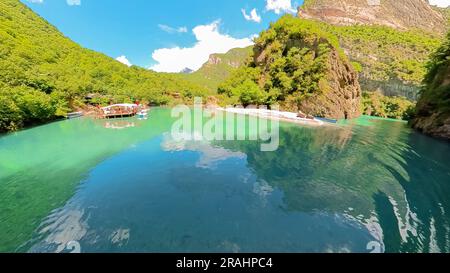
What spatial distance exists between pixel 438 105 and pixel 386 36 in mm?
106002

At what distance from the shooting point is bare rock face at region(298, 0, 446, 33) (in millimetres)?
136000

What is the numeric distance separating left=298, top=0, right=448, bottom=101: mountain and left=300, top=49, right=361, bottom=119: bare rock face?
3159 centimetres

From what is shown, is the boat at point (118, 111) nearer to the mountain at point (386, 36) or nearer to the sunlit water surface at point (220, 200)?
the sunlit water surface at point (220, 200)

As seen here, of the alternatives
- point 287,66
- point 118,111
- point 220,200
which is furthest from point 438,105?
point 118,111

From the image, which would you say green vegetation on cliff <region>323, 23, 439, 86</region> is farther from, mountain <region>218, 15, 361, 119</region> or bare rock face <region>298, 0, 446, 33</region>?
bare rock face <region>298, 0, 446, 33</region>

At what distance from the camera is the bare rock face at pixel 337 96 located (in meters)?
48.2

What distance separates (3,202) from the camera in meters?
8.58

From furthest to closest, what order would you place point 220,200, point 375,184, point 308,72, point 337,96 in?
point 308,72 < point 337,96 < point 375,184 < point 220,200

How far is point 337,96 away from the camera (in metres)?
51.2

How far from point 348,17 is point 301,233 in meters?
172

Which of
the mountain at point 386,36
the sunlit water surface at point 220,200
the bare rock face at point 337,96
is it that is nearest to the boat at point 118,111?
the sunlit water surface at point 220,200

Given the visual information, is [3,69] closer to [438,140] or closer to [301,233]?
[301,233]

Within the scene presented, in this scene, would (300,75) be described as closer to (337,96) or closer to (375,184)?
(337,96)
